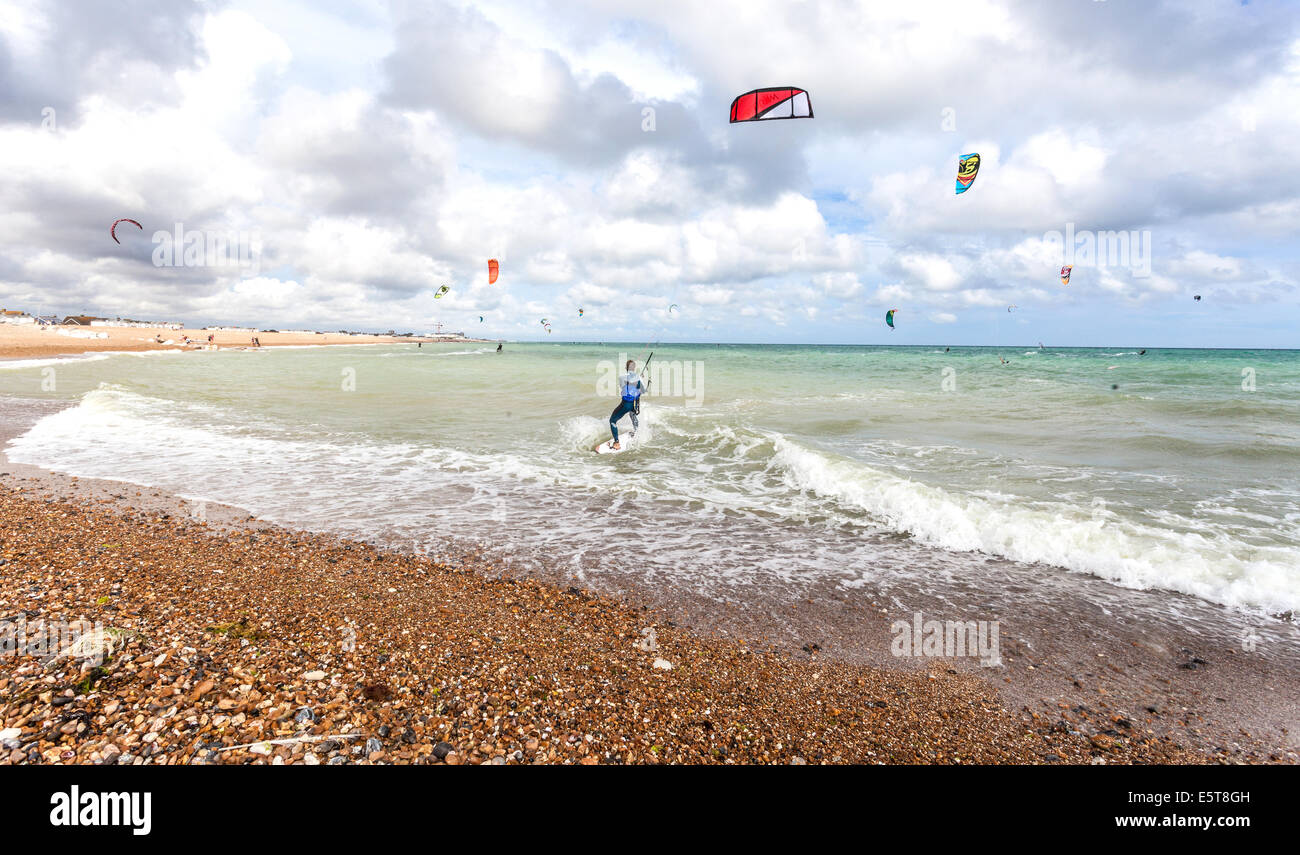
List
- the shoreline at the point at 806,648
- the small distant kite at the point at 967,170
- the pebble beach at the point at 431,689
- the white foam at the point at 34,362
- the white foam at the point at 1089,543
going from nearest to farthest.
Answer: the pebble beach at the point at 431,689
the shoreline at the point at 806,648
the white foam at the point at 1089,543
the small distant kite at the point at 967,170
the white foam at the point at 34,362

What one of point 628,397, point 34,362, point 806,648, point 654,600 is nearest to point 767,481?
point 628,397

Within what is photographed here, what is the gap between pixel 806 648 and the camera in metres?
5.06

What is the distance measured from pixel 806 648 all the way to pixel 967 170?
28352mm

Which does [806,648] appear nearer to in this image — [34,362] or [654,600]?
[654,600]

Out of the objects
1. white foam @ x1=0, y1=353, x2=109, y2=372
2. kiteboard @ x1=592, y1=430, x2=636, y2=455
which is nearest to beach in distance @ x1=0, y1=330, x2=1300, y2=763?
kiteboard @ x1=592, y1=430, x2=636, y2=455

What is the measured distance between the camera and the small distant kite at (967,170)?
24.9 metres

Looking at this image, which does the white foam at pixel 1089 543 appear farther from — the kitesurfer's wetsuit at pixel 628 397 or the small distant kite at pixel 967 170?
the small distant kite at pixel 967 170

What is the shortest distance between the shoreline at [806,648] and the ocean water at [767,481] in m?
0.57

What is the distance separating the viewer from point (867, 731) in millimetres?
3805

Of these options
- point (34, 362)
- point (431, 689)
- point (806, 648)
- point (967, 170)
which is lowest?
point (806, 648)

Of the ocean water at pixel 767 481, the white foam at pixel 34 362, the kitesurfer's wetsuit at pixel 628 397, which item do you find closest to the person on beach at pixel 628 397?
the kitesurfer's wetsuit at pixel 628 397

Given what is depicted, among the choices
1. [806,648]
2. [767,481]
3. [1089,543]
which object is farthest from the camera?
[767,481]

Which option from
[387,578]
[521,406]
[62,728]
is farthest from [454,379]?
[62,728]

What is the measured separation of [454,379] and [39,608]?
3574cm
